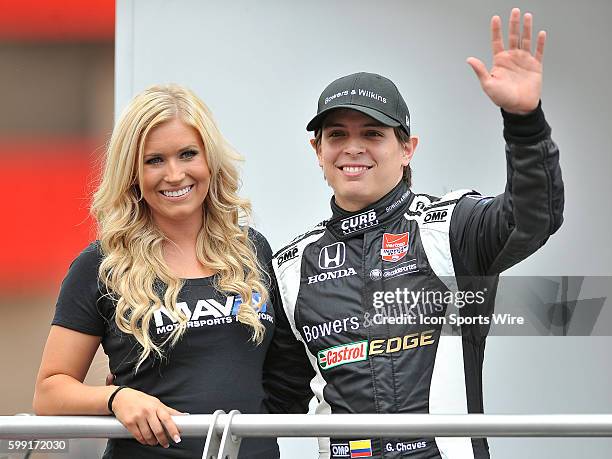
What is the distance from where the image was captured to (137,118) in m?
1.89

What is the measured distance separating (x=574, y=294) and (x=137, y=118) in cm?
148

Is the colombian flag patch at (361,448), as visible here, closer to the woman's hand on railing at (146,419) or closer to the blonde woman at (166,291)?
the blonde woman at (166,291)

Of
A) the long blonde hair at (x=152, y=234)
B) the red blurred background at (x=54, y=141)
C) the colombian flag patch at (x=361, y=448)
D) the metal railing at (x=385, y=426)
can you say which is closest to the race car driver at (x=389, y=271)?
the colombian flag patch at (x=361, y=448)

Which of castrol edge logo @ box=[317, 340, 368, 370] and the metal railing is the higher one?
castrol edge logo @ box=[317, 340, 368, 370]

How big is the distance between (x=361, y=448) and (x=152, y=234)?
1.93ft

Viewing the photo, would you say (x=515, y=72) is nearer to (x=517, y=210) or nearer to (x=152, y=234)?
(x=517, y=210)

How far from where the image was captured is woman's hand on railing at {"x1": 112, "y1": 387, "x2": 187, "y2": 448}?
158 cm

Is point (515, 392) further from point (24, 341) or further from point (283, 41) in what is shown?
point (24, 341)

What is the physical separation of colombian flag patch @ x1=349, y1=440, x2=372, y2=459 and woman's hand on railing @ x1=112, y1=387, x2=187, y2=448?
1.22 feet

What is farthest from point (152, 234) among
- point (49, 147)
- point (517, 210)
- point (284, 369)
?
point (49, 147)

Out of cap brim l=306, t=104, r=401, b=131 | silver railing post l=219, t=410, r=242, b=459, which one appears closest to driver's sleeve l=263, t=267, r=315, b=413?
cap brim l=306, t=104, r=401, b=131

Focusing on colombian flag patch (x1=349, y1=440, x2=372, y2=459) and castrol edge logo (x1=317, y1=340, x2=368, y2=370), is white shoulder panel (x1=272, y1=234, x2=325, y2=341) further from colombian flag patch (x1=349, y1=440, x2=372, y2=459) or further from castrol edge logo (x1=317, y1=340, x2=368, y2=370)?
colombian flag patch (x1=349, y1=440, x2=372, y2=459)

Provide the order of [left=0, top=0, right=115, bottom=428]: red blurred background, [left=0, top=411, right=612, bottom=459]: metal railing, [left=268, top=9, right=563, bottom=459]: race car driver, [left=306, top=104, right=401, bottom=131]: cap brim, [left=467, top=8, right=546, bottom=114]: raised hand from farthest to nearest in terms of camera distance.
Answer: [left=0, top=0, right=115, bottom=428]: red blurred background < [left=306, top=104, right=401, bottom=131]: cap brim < [left=268, top=9, right=563, bottom=459]: race car driver < [left=467, top=8, right=546, bottom=114]: raised hand < [left=0, top=411, right=612, bottom=459]: metal railing

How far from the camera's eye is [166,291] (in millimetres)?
1863
